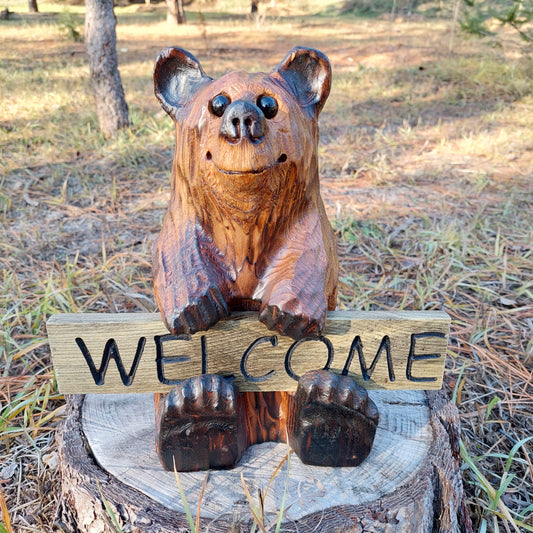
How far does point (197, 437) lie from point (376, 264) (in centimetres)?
189

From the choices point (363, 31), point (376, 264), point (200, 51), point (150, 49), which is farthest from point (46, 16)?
point (376, 264)

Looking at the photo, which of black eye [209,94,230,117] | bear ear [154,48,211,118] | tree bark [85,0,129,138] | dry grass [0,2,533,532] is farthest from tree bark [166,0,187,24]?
black eye [209,94,230,117]

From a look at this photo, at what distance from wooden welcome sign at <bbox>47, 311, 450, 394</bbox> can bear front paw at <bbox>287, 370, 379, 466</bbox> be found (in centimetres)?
6

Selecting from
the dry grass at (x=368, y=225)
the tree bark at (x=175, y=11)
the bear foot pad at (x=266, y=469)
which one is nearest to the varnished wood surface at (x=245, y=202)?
the bear foot pad at (x=266, y=469)

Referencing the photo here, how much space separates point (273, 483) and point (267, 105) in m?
0.96

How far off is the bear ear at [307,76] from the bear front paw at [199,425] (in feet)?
2.50

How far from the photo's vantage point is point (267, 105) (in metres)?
1.17

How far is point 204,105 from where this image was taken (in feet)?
3.93

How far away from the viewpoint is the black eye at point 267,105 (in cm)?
117

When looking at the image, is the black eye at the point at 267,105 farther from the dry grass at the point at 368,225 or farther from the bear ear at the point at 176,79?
the dry grass at the point at 368,225

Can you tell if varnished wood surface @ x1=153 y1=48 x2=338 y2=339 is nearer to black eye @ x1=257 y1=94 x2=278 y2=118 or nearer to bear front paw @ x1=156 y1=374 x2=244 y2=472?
black eye @ x1=257 y1=94 x2=278 y2=118

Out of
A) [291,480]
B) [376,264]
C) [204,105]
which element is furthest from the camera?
[376,264]

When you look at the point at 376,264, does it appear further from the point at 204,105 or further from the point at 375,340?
the point at 204,105

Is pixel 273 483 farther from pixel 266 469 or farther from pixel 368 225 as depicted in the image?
pixel 368 225
